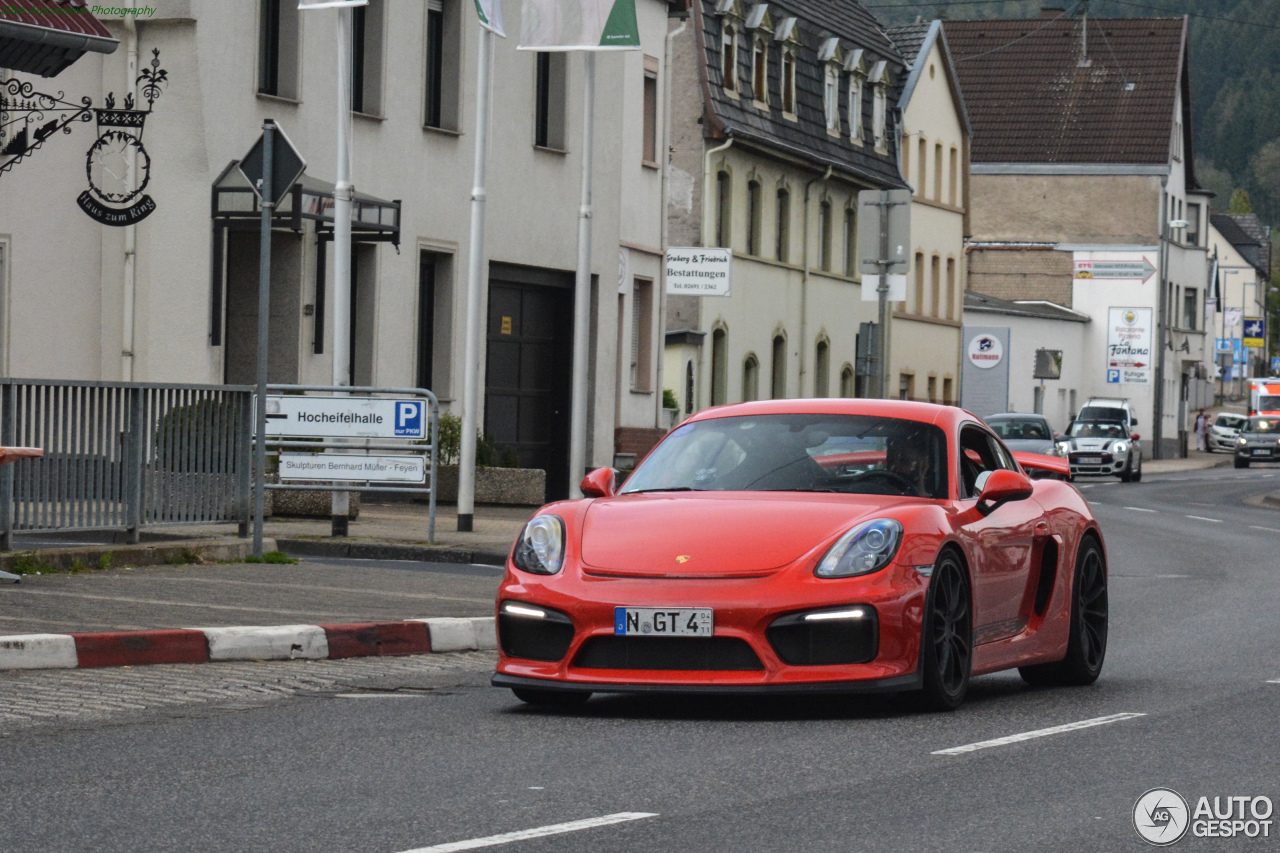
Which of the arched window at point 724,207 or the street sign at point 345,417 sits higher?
the arched window at point 724,207

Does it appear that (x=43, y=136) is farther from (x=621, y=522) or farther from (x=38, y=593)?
(x=621, y=522)

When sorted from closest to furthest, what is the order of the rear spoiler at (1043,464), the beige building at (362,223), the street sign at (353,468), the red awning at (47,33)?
the rear spoiler at (1043,464) → the red awning at (47,33) → the street sign at (353,468) → the beige building at (362,223)

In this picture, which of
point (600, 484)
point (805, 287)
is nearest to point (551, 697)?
point (600, 484)

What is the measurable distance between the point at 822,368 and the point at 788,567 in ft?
142

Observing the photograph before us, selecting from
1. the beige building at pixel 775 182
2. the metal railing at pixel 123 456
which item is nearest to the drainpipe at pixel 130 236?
the metal railing at pixel 123 456

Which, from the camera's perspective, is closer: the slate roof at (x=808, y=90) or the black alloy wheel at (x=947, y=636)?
the black alloy wheel at (x=947, y=636)

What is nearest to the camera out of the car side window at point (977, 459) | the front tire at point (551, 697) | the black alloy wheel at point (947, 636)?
the black alloy wheel at point (947, 636)

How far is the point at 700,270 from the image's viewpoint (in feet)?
101

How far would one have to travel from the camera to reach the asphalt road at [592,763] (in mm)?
6484

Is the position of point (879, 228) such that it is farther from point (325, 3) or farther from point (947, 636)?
point (947, 636)

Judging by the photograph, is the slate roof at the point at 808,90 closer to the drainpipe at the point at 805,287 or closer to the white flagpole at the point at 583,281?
the drainpipe at the point at 805,287

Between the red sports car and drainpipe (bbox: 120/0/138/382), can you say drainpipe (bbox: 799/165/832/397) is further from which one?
the red sports car

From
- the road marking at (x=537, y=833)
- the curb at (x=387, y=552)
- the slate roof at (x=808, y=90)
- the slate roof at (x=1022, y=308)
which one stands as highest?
the slate roof at (x=808, y=90)

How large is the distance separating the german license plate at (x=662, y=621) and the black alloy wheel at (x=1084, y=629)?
2681 millimetres
